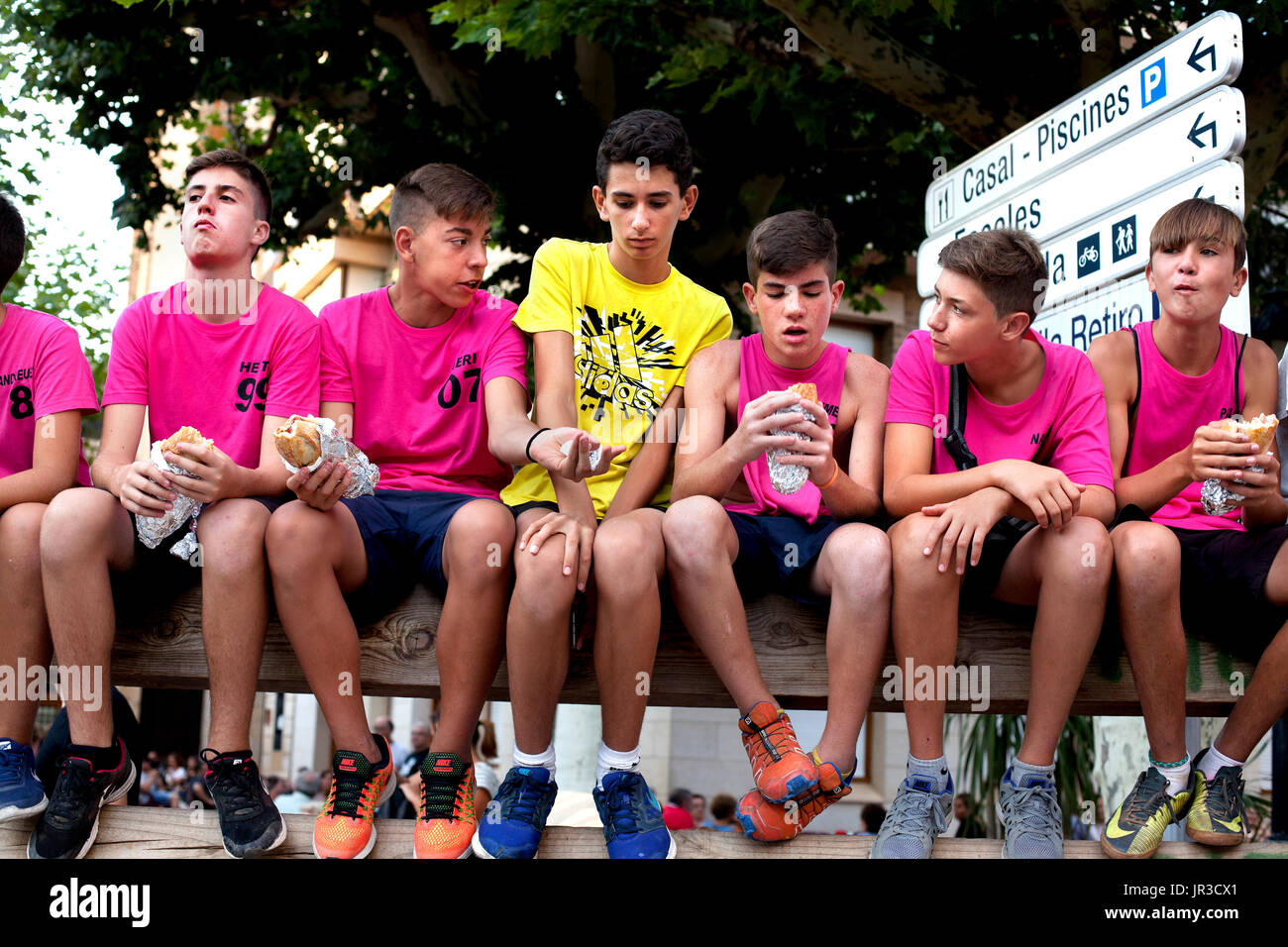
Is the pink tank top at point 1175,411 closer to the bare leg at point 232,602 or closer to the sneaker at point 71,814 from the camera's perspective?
the bare leg at point 232,602

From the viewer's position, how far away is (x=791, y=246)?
10.9 ft

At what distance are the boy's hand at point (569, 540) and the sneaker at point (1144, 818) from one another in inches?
52.8

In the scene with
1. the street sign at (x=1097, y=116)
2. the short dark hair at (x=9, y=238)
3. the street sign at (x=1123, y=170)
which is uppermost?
the street sign at (x=1097, y=116)

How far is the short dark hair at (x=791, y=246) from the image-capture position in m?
3.32

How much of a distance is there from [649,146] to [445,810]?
6.23 ft

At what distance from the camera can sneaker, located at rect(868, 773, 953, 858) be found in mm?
2797

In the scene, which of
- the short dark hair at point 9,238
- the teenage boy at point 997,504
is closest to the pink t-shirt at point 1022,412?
the teenage boy at point 997,504

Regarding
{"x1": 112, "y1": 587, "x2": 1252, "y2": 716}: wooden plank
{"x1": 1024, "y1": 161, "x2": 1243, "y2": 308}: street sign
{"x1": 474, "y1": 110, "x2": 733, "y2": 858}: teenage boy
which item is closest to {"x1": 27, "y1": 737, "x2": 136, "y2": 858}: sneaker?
{"x1": 112, "y1": 587, "x2": 1252, "y2": 716}: wooden plank

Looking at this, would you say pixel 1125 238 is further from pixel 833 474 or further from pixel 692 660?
pixel 692 660

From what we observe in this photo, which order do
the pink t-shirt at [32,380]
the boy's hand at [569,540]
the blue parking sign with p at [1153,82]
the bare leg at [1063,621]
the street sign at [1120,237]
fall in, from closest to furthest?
the boy's hand at [569,540] → the bare leg at [1063,621] → the pink t-shirt at [32,380] → the street sign at [1120,237] → the blue parking sign with p at [1153,82]

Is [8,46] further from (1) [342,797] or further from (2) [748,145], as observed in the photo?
(1) [342,797]

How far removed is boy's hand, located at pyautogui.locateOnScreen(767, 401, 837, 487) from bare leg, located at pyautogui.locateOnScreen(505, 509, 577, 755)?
1.91 feet

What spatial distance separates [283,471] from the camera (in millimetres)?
3146

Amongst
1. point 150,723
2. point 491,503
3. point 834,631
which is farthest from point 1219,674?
point 150,723
